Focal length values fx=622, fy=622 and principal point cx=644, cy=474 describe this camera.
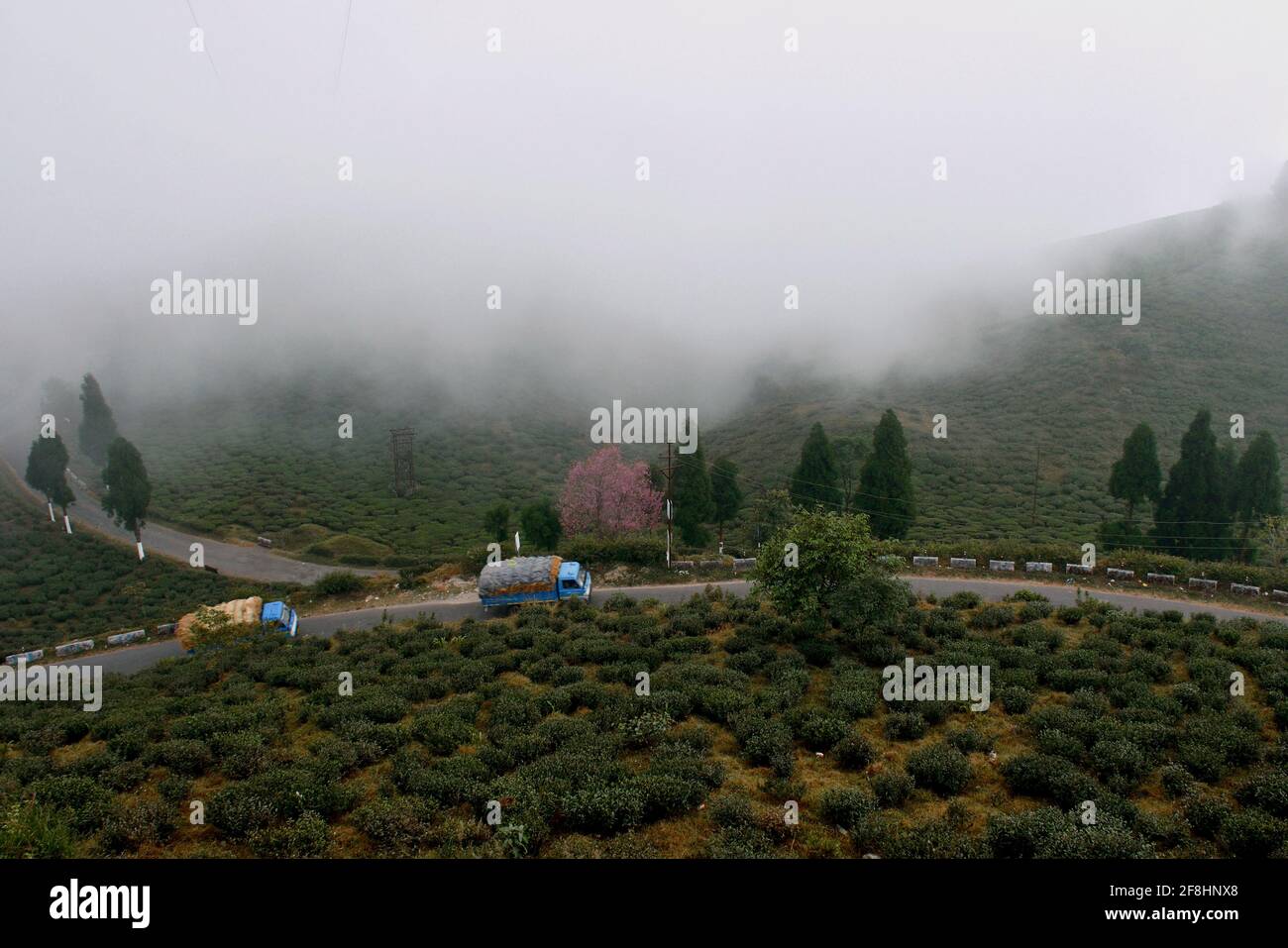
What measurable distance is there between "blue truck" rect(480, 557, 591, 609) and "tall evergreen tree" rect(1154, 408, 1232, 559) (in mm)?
40625

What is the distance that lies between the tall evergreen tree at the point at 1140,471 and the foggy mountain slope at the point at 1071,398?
4.61 m

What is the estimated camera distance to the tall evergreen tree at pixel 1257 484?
4162 cm

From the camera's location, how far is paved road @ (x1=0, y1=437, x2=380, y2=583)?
4947cm

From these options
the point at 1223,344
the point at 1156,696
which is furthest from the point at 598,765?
the point at 1223,344

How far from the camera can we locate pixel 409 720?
15641mm

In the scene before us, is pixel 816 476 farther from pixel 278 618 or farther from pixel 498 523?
pixel 278 618

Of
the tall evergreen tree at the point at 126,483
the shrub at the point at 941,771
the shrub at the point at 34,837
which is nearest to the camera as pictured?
the shrub at the point at 34,837

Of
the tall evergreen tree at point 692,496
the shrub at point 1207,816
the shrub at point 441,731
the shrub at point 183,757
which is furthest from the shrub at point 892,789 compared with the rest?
the tall evergreen tree at point 692,496

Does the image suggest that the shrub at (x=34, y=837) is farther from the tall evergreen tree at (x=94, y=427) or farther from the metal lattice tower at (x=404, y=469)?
the tall evergreen tree at (x=94, y=427)

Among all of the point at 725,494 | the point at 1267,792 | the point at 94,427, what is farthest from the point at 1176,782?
the point at 94,427

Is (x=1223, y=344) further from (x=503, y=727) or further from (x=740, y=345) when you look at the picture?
(x=503, y=727)

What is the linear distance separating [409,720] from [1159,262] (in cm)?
15933

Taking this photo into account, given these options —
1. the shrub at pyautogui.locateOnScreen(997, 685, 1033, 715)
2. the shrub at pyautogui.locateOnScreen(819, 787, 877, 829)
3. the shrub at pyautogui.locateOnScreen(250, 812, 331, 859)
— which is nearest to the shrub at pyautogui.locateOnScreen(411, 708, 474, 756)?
the shrub at pyautogui.locateOnScreen(250, 812, 331, 859)

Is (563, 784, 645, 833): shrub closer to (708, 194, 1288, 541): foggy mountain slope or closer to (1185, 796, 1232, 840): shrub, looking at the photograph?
(1185, 796, 1232, 840): shrub
